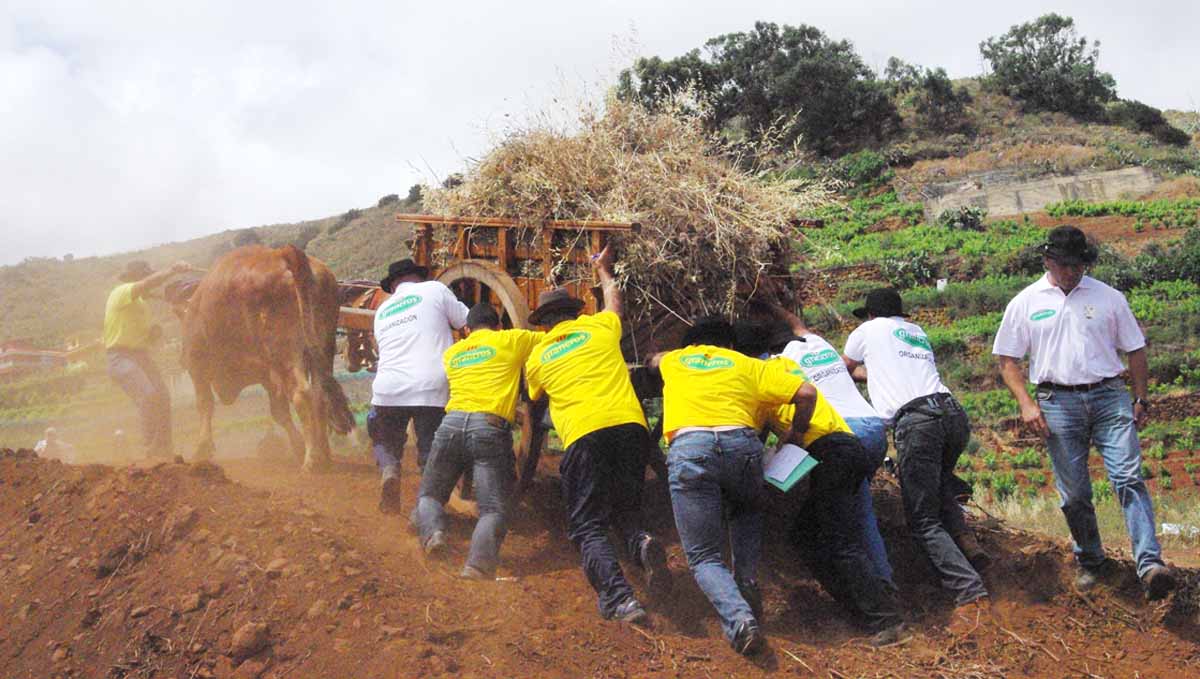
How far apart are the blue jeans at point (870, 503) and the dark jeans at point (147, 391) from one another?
679 cm

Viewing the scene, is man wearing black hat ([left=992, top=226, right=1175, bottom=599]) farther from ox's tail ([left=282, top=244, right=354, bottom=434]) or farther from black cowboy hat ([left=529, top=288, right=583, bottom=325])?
ox's tail ([left=282, top=244, right=354, bottom=434])

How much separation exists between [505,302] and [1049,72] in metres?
53.0

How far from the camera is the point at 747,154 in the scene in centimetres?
799

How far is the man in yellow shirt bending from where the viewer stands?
585 cm

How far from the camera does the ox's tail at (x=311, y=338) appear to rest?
910 centimetres

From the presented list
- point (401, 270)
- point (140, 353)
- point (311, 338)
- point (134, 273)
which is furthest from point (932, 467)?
point (134, 273)

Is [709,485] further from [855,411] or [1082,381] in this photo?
[1082,381]

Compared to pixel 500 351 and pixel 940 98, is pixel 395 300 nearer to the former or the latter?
pixel 500 351

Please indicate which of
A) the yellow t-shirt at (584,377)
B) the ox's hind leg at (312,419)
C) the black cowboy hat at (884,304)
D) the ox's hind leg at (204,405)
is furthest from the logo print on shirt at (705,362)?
the ox's hind leg at (204,405)

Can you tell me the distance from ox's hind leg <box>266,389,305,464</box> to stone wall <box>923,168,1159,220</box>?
33464 mm

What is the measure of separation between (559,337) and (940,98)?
50.2 m

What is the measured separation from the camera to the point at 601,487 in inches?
233

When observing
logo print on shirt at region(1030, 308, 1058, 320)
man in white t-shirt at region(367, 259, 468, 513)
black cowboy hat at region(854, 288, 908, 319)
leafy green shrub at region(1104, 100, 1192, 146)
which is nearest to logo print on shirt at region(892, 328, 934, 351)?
black cowboy hat at region(854, 288, 908, 319)

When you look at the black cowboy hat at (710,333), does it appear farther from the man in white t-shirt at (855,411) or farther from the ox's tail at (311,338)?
the ox's tail at (311,338)
